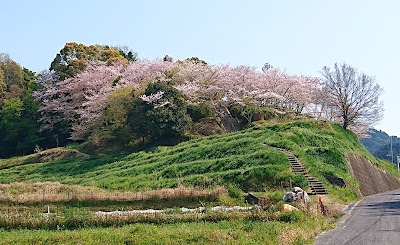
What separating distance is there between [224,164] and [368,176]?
13001 millimetres

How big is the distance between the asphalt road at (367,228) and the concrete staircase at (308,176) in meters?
5.20

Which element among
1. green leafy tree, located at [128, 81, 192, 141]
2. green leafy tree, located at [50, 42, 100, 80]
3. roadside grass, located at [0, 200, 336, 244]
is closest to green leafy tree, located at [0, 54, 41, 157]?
green leafy tree, located at [50, 42, 100, 80]

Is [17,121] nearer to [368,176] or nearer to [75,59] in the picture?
[75,59]

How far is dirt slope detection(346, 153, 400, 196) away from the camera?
1150 inches

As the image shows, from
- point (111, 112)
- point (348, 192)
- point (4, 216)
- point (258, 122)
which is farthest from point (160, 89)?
point (4, 216)

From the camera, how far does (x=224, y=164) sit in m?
27.2

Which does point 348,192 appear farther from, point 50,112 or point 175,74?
point 50,112

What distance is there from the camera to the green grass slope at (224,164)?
23906mm

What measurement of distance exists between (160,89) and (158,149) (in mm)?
5742

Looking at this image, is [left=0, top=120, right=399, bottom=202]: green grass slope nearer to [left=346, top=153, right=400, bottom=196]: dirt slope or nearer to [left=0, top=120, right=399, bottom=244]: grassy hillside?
[left=0, top=120, right=399, bottom=244]: grassy hillside

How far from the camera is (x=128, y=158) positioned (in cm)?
3719

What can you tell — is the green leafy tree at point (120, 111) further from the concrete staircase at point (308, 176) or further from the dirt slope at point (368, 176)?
the dirt slope at point (368, 176)

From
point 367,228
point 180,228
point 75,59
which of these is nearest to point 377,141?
point 75,59

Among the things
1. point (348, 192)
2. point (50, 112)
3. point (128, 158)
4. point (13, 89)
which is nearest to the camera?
point (348, 192)
